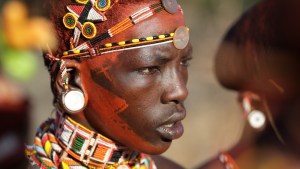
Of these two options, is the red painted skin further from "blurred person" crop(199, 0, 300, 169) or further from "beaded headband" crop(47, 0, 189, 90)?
"blurred person" crop(199, 0, 300, 169)

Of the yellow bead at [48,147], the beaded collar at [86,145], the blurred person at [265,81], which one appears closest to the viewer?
the beaded collar at [86,145]

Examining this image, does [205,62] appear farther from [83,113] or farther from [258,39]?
[83,113]

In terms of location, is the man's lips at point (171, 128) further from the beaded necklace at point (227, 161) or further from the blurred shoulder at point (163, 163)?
the beaded necklace at point (227, 161)

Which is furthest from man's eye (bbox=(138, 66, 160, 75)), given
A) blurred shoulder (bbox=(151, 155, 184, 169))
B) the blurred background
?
the blurred background

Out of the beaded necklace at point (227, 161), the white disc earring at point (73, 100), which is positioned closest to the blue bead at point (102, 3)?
the white disc earring at point (73, 100)

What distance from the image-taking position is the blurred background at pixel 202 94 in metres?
6.97

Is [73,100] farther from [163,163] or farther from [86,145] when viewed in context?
[163,163]

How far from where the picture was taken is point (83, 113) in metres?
3.45

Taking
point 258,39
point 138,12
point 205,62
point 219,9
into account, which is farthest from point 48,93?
point 138,12

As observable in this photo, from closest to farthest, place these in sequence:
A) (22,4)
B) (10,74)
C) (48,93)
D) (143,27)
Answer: (143,27) < (10,74) < (22,4) < (48,93)

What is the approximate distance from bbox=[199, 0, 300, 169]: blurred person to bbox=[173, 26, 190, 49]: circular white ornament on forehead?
2.80ft

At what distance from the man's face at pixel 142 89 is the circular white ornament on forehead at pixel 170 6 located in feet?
0.09

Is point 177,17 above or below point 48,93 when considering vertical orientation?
above

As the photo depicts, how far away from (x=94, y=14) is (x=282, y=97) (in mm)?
1446
